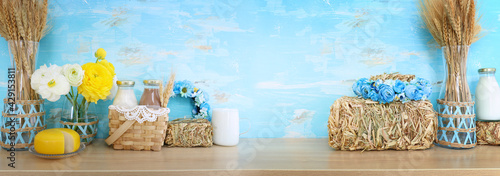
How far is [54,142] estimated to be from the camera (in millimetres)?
861

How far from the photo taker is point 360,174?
0.79m

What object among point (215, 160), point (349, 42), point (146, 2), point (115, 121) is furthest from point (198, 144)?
point (349, 42)

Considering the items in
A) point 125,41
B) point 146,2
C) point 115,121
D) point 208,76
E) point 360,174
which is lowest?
point 360,174

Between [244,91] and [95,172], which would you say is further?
[244,91]

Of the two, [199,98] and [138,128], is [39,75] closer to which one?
[138,128]

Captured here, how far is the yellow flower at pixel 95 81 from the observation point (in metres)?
0.96

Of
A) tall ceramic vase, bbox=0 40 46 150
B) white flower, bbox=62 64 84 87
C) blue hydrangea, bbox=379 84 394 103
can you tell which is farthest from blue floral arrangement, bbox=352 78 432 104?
tall ceramic vase, bbox=0 40 46 150

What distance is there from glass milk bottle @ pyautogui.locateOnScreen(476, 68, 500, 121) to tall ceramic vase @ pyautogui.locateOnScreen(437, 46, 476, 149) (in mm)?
68

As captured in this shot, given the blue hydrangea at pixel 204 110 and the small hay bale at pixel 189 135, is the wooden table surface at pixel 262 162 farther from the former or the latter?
the blue hydrangea at pixel 204 110

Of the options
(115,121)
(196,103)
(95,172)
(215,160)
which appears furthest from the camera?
(196,103)

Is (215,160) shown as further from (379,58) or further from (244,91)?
(379,58)

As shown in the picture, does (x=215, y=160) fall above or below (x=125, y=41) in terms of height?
below

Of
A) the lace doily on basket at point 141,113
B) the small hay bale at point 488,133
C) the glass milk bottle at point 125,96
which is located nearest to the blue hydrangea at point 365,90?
the small hay bale at point 488,133

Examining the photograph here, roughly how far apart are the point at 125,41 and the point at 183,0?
26 cm
